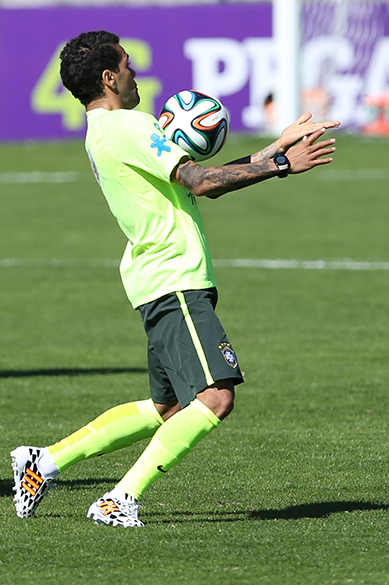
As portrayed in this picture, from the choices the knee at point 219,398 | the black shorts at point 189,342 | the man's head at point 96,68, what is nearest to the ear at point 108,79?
the man's head at point 96,68

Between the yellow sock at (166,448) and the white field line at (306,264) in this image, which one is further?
the white field line at (306,264)

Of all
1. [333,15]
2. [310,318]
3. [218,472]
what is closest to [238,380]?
[218,472]

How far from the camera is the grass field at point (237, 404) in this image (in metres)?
4.64

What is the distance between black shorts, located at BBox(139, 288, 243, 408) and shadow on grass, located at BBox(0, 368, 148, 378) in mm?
4238

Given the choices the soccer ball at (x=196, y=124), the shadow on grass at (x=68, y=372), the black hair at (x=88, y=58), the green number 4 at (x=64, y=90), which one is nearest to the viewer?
the black hair at (x=88, y=58)

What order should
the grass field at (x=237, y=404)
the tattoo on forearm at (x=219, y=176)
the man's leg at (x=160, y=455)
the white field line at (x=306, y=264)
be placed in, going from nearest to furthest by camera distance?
the grass field at (x=237, y=404) → the tattoo on forearm at (x=219, y=176) → the man's leg at (x=160, y=455) → the white field line at (x=306, y=264)

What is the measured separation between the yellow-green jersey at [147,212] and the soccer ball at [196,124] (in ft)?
1.27

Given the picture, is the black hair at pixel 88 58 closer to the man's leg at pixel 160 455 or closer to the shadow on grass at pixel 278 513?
the man's leg at pixel 160 455

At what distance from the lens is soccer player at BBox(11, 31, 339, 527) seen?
4.97 m

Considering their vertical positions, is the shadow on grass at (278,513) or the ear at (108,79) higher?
the ear at (108,79)

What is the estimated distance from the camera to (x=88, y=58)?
16.8 feet

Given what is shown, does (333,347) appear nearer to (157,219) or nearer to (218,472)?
(218,472)

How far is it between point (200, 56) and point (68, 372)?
22898 mm

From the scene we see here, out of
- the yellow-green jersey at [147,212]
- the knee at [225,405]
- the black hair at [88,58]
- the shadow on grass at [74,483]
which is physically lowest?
the shadow on grass at [74,483]
